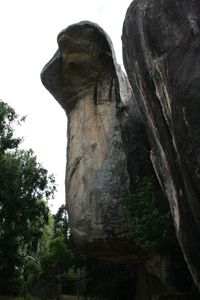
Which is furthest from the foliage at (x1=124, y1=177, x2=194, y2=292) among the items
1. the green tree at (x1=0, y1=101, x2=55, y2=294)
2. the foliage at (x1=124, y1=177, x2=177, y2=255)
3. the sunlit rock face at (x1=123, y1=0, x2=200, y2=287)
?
the green tree at (x1=0, y1=101, x2=55, y2=294)

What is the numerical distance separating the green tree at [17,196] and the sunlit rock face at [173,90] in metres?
11.6

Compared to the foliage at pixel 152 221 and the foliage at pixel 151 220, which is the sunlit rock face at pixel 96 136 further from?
the foliage at pixel 152 221

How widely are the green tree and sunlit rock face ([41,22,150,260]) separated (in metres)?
4.19

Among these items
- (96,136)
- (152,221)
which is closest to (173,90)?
(152,221)

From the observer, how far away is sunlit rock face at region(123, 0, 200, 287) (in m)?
6.73

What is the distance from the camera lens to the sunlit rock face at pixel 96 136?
13898 millimetres

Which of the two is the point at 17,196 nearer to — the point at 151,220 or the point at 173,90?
the point at 151,220

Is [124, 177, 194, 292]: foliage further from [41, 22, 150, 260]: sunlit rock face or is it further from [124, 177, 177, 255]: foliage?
[41, 22, 150, 260]: sunlit rock face

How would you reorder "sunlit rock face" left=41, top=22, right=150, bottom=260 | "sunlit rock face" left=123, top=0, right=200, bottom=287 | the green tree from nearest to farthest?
"sunlit rock face" left=123, top=0, right=200, bottom=287, "sunlit rock face" left=41, top=22, right=150, bottom=260, the green tree

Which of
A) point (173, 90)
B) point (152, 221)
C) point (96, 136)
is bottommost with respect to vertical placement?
point (152, 221)

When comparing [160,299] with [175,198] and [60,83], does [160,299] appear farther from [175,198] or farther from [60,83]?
[60,83]

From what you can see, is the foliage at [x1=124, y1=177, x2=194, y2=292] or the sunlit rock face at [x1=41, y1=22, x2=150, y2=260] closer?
the foliage at [x1=124, y1=177, x2=194, y2=292]

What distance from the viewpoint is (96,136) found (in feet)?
50.2

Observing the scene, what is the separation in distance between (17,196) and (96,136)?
5.85m
